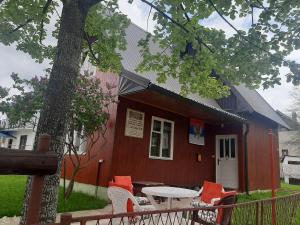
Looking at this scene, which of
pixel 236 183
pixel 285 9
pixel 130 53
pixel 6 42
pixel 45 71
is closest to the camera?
pixel 285 9

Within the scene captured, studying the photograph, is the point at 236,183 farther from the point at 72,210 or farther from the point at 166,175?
the point at 72,210

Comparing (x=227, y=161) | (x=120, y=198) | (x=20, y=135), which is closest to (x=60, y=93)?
(x=120, y=198)

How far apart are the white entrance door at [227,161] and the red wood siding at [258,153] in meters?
0.65

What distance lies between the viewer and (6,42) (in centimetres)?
601

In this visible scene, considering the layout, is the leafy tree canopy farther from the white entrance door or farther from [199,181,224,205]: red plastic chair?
the white entrance door

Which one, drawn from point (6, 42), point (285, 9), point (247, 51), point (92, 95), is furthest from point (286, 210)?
point (6, 42)

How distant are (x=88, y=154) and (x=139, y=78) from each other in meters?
3.30

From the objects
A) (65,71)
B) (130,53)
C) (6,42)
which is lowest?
(65,71)

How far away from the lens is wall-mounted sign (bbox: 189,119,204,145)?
450 inches

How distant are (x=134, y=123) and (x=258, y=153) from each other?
279 inches

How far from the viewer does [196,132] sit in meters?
11.7

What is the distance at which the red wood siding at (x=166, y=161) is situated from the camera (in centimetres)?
877

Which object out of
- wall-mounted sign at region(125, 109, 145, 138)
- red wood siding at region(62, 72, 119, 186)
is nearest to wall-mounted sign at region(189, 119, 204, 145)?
wall-mounted sign at region(125, 109, 145, 138)

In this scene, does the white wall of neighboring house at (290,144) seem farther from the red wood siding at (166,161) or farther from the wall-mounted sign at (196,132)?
the wall-mounted sign at (196,132)
